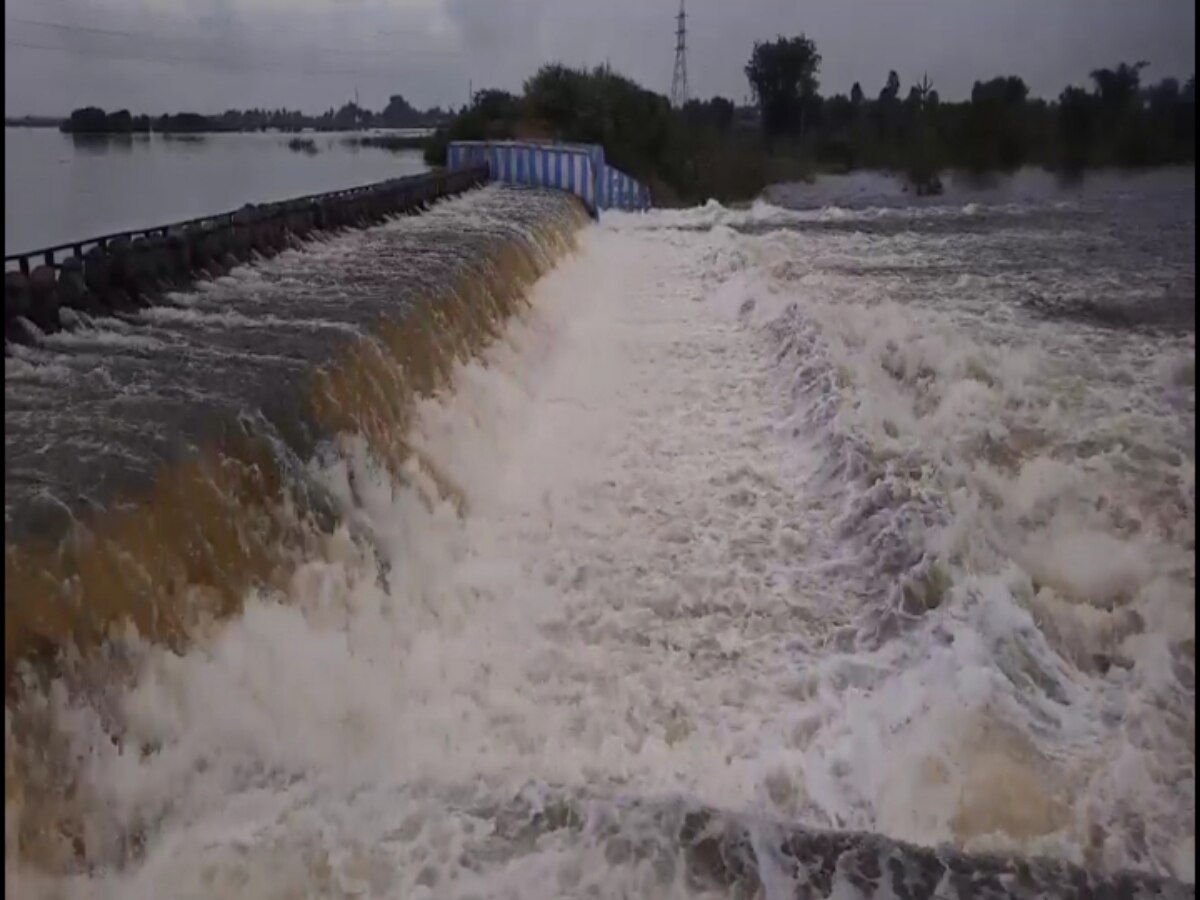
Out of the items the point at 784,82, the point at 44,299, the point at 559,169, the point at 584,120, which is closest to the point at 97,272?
the point at 44,299

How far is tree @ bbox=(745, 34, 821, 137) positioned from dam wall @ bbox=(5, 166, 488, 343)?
336 cm

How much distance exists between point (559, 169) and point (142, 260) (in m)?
13.7

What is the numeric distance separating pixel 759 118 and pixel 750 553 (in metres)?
1.75

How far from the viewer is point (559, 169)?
19641 millimetres

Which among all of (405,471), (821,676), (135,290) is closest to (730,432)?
(405,471)

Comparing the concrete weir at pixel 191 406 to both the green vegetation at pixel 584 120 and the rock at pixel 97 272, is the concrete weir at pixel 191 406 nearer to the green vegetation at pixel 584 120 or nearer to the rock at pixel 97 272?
the rock at pixel 97 272

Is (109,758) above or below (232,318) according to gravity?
below

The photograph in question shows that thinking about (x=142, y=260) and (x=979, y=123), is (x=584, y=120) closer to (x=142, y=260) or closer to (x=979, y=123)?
(x=142, y=260)

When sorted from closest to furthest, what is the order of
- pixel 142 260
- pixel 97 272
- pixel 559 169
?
1. pixel 97 272
2. pixel 142 260
3. pixel 559 169

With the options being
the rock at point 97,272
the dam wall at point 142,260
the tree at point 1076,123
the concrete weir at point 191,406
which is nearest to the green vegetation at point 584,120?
the dam wall at point 142,260

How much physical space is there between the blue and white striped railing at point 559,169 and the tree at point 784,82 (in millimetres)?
15023

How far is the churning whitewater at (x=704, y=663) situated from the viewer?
241 centimetres

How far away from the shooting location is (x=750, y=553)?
460 cm

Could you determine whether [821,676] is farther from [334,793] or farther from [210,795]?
[210,795]
